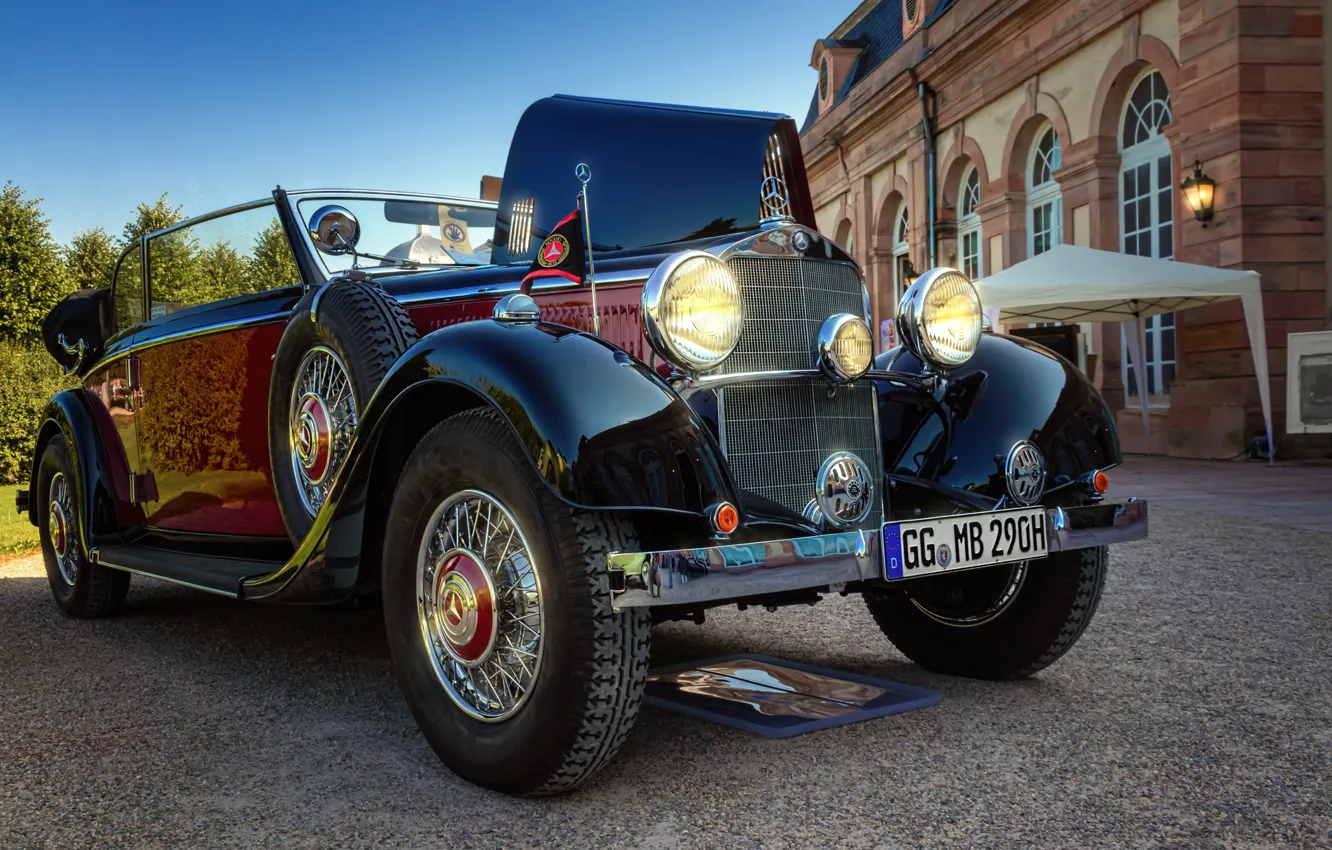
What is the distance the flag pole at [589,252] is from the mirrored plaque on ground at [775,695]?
3.66 feet

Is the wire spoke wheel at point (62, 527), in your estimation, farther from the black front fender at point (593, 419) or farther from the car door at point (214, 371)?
the black front fender at point (593, 419)

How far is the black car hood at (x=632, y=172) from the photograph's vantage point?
358 cm

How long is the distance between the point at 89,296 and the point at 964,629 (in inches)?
179

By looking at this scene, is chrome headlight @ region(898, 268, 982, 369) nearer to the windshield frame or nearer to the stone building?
the windshield frame

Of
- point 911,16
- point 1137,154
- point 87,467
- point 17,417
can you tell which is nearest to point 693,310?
point 87,467

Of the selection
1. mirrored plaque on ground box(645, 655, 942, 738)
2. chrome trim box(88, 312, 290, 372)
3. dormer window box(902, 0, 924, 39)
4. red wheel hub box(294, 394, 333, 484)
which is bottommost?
mirrored plaque on ground box(645, 655, 942, 738)

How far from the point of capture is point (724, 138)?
3.74 m

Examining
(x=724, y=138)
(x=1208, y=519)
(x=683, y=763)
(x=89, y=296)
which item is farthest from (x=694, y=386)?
(x=1208, y=519)

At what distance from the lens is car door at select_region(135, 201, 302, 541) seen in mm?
4148

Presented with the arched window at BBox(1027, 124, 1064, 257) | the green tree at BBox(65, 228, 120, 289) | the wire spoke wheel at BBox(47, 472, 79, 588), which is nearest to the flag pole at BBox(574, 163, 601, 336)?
the wire spoke wheel at BBox(47, 472, 79, 588)

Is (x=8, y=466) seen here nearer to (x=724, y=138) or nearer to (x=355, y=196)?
(x=355, y=196)

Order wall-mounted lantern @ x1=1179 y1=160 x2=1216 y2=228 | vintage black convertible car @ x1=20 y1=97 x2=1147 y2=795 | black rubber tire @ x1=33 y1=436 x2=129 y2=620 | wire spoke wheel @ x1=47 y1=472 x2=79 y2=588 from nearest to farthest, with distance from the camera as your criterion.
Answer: vintage black convertible car @ x1=20 y1=97 x2=1147 y2=795
black rubber tire @ x1=33 y1=436 x2=129 y2=620
wire spoke wheel @ x1=47 y1=472 x2=79 y2=588
wall-mounted lantern @ x1=1179 y1=160 x2=1216 y2=228

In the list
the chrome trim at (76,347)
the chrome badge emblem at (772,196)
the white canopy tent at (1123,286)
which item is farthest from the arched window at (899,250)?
the chrome badge emblem at (772,196)

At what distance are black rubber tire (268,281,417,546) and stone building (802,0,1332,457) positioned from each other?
1112cm
